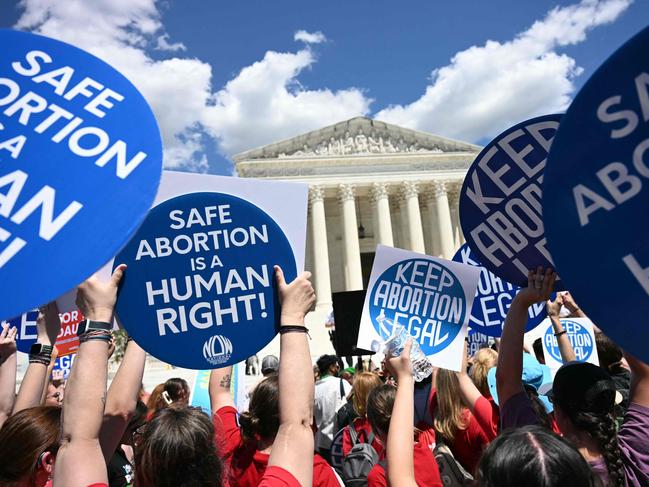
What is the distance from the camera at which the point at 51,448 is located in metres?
2.16

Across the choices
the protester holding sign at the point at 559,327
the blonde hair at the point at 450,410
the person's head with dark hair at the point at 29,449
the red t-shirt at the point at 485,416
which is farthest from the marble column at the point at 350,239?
the person's head with dark hair at the point at 29,449

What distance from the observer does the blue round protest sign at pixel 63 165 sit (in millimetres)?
1466

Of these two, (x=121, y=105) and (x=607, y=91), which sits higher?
(x=121, y=105)

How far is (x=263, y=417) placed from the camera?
8.67ft

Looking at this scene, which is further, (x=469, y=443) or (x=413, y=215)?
(x=413, y=215)

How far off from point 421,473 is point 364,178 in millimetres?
38118

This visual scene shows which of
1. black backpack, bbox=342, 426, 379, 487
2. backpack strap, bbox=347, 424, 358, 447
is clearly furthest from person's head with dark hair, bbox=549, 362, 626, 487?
backpack strap, bbox=347, 424, 358, 447

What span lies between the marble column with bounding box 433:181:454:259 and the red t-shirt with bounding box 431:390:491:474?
122 ft

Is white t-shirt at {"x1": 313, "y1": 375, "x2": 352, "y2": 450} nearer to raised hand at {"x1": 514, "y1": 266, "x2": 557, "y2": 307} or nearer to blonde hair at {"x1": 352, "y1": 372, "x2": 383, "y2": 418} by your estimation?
blonde hair at {"x1": 352, "y1": 372, "x2": 383, "y2": 418}

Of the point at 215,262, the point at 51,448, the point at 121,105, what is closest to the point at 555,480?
the point at 215,262

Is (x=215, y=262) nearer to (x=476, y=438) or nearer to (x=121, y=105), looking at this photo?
(x=121, y=105)

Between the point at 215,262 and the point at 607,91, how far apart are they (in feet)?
5.92

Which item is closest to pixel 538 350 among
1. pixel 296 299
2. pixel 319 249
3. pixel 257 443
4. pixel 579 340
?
pixel 579 340

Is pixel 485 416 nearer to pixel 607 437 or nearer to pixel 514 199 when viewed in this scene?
pixel 607 437
